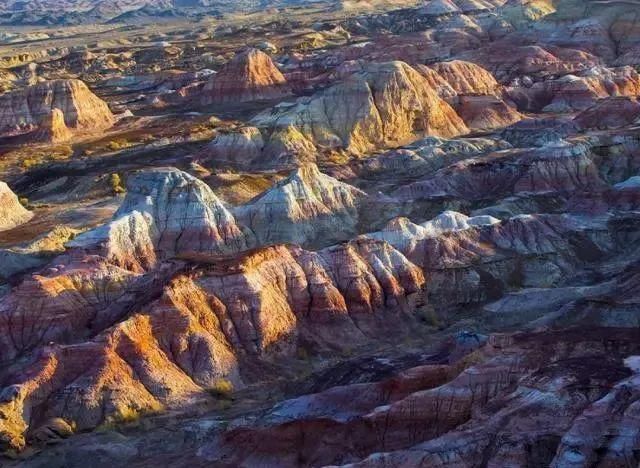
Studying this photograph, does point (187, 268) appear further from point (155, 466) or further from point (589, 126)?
point (589, 126)

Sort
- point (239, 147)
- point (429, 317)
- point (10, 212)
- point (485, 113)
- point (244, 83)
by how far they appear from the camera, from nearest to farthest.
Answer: point (429, 317) < point (10, 212) < point (239, 147) < point (485, 113) < point (244, 83)

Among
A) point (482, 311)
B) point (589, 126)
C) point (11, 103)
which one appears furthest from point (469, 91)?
point (482, 311)

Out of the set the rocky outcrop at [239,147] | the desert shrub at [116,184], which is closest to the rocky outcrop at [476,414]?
the desert shrub at [116,184]

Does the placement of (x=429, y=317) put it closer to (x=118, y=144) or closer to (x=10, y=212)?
(x=10, y=212)

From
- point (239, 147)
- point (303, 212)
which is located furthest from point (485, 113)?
point (303, 212)

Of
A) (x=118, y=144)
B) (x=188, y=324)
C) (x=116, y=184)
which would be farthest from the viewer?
(x=118, y=144)
